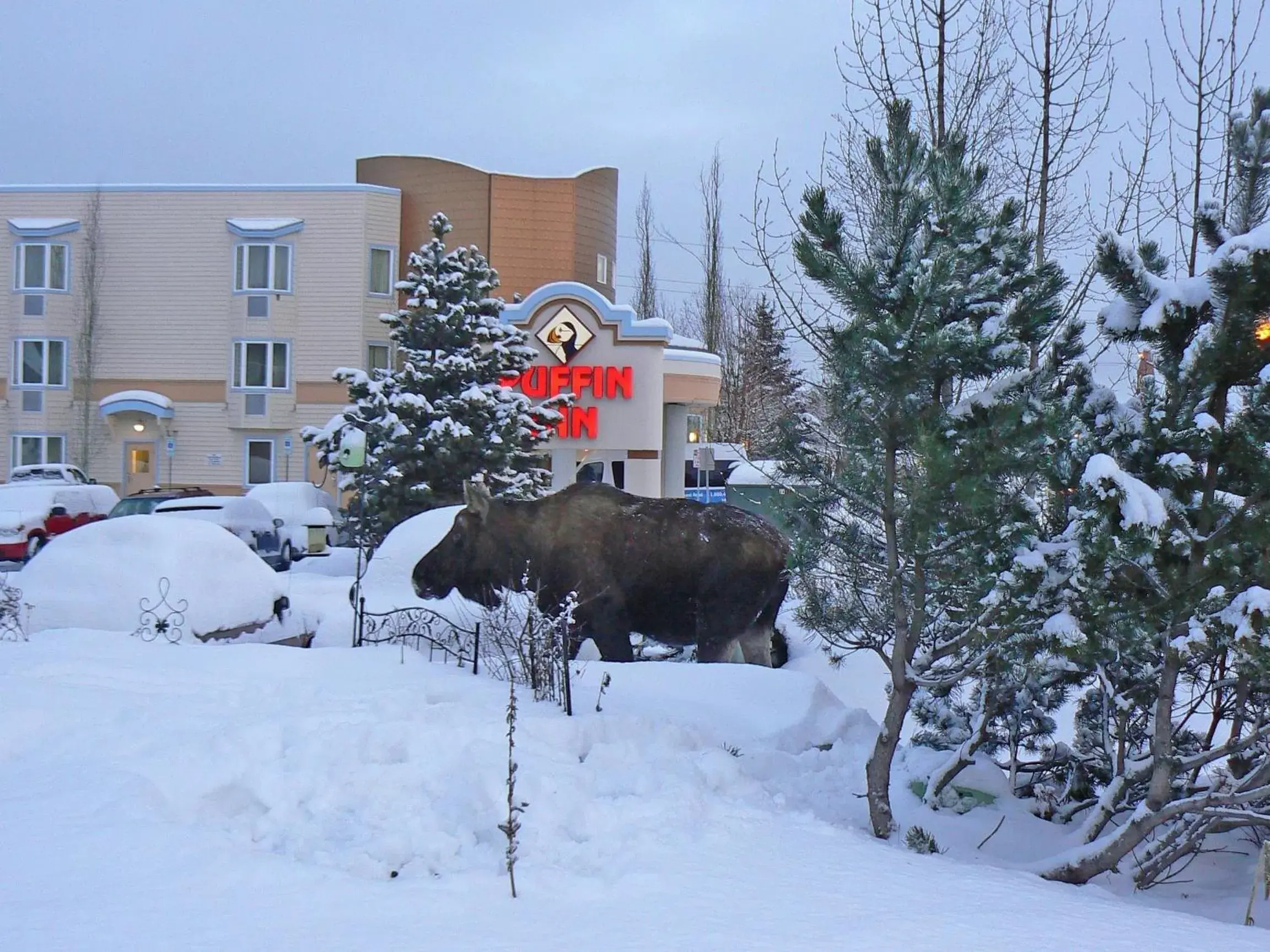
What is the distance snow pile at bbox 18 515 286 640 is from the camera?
1118cm

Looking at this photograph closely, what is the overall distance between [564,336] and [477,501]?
1813 centimetres

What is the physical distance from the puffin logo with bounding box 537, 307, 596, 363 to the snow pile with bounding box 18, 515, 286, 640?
18.2 metres

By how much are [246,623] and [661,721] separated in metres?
5.47

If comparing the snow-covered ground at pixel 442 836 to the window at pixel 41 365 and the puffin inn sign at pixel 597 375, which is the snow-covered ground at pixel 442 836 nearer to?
the puffin inn sign at pixel 597 375

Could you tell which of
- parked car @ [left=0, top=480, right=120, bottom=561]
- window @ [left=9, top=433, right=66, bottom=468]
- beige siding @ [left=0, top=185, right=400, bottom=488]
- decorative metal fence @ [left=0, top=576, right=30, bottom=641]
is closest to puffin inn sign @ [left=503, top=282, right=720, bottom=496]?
beige siding @ [left=0, top=185, right=400, bottom=488]

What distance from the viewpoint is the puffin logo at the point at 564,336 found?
30.1 meters

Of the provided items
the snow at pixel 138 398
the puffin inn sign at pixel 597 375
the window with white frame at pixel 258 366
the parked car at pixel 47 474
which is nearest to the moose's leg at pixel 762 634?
the puffin inn sign at pixel 597 375

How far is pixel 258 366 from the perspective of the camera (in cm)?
3588

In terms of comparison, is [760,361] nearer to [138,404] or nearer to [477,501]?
[138,404]

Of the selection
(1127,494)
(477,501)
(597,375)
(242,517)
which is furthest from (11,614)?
(597,375)

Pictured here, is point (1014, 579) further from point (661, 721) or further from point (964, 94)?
point (964, 94)

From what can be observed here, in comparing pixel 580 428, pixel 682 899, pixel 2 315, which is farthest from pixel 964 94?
pixel 2 315

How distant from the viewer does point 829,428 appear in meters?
7.67

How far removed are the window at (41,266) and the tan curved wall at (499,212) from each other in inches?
372
